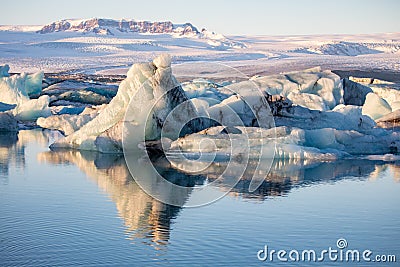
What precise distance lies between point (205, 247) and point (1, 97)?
11.9m

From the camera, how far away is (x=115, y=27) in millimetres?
89625

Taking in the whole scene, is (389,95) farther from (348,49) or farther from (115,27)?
(115,27)

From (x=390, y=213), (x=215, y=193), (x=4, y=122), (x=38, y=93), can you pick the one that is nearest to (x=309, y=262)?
(x=390, y=213)

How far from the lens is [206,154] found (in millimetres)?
8812

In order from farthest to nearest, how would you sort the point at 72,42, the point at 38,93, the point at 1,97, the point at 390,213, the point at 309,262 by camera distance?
the point at 72,42
the point at 38,93
the point at 1,97
the point at 390,213
the point at 309,262

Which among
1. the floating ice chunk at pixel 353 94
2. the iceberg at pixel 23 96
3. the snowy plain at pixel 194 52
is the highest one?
the floating ice chunk at pixel 353 94

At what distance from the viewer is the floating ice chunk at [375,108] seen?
1284cm

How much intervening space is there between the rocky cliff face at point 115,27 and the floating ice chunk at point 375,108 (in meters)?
69.8

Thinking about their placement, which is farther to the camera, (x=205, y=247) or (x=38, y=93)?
(x=38, y=93)

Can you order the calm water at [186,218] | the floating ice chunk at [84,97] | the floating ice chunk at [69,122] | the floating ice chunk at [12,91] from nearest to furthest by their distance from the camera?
the calm water at [186,218] → the floating ice chunk at [69,122] → the floating ice chunk at [12,91] → the floating ice chunk at [84,97]

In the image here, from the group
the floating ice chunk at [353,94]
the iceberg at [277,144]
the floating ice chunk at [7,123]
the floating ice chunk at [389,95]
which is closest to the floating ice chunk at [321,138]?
the iceberg at [277,144]

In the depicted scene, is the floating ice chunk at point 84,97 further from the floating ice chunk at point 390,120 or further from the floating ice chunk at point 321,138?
the floating ice chunk at point 321,138

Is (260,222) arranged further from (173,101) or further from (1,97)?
(1,97)

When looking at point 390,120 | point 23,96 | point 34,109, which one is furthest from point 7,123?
point 390,120
